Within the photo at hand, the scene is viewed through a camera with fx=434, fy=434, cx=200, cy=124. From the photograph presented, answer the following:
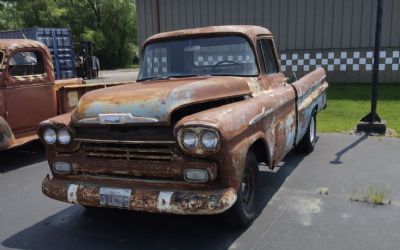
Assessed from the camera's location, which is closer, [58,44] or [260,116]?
[260,116]

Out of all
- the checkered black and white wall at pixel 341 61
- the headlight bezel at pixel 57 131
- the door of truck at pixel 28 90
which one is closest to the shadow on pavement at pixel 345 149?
the headlight bezel at pixel 57 131

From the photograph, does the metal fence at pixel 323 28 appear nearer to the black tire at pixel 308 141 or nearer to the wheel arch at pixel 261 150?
the black tire at pixel 308 141

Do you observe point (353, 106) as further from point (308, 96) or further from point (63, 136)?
point (63, 136)

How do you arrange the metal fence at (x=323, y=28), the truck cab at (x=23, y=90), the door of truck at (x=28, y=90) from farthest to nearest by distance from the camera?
the metal fence at (x=323, y=28) → the door of truck at (x=28, y=90) → the truck cab at (x=23, y=90)

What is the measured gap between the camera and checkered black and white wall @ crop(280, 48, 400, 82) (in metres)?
13.2

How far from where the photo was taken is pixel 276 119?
4.49m

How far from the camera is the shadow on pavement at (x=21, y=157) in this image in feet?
21.9

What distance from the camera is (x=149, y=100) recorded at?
3.64 m

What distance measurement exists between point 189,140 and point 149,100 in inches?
22.0

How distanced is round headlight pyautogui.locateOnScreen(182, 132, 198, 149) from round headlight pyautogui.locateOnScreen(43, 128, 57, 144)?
51.1 inches

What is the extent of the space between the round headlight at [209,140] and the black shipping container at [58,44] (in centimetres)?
1353

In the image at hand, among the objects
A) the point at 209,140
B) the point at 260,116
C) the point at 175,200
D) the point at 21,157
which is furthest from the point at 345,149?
the point at 21,157

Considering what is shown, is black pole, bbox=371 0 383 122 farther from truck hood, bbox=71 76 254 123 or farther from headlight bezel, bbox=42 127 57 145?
headlight bezel, bbox=42 127 57 145

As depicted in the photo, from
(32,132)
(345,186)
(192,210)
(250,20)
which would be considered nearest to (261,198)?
(345,186)
